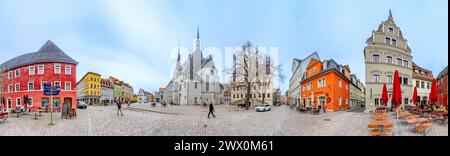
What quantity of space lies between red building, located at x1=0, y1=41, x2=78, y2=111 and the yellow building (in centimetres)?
207

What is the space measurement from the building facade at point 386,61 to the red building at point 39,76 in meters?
20.4

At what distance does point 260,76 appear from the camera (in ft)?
44.3

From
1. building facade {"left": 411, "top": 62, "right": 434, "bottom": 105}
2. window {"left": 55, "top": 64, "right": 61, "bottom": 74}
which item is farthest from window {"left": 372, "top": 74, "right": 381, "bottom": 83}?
window {"left": 55, "top": 64, "right": 61, "bottom": 74}

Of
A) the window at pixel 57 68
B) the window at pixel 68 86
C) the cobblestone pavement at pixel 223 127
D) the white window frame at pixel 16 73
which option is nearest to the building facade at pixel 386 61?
the cobblestone pavement at pixel 223 127

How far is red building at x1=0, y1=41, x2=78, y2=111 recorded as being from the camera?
15.7 metres

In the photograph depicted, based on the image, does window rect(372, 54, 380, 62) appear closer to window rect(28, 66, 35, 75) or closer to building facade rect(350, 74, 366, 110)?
building facade rect(350, 74, 366, 110)

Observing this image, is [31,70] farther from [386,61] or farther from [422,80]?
[422,80]

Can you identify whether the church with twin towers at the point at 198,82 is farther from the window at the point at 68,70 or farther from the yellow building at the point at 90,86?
the window at the point at 68,70

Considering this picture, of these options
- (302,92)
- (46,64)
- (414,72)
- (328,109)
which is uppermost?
(46,64)

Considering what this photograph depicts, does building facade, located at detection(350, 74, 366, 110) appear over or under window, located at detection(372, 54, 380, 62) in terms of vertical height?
under

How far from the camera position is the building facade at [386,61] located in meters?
8.55
